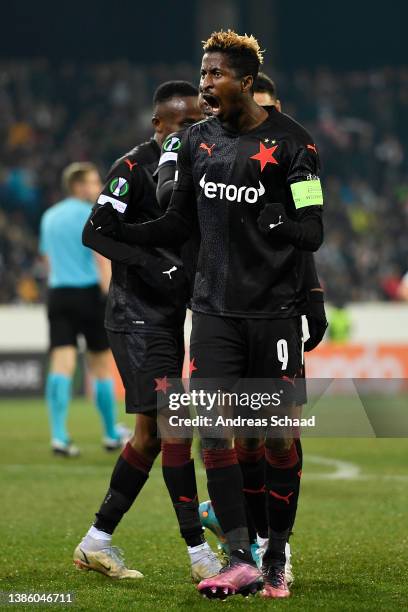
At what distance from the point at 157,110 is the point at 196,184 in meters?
0.92

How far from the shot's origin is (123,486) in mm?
5348

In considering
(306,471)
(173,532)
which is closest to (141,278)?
(173,532)

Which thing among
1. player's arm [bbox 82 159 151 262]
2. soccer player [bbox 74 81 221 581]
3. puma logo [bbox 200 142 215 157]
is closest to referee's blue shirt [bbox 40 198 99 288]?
soccer player [bbox 74 81 221 581]

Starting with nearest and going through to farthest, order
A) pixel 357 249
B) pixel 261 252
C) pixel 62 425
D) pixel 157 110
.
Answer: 1. pixel 261 252
2. pixel 157 110
3. pixel 62 425
4. pixel 357 249

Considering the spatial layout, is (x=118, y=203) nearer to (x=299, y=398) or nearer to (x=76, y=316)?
(x=299, y=398)

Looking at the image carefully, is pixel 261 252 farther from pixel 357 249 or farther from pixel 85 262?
pixel 357 249

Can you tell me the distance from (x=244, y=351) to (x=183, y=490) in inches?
26.8

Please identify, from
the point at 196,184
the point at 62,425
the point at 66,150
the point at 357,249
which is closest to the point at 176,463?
the point at 196,184

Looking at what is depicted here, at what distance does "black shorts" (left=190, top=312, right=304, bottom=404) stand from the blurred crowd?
1342cm

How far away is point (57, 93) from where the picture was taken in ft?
73.6

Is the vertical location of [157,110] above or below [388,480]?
above

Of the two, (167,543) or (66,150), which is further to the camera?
(66,150)

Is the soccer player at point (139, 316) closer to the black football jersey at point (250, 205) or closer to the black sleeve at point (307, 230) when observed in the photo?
the black football jersey at point (250, 205)

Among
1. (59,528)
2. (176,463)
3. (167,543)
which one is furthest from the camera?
(59,528)
